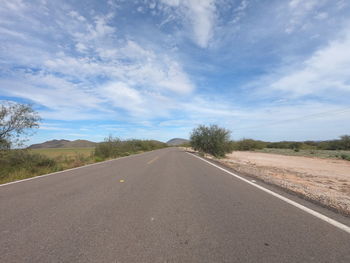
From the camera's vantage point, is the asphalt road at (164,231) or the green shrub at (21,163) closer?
the asphalt road at (164,231)

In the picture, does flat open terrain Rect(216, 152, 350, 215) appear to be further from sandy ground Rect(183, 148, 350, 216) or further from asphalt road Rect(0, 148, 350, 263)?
asphalt road Rect(0, 148, 350, 263)

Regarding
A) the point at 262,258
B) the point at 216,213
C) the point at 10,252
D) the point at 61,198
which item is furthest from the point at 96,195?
the point at 262,258

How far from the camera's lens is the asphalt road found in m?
2.43

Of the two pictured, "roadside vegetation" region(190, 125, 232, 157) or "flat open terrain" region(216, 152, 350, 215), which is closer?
"flat open terrain" region(216, 152, 350, 215)

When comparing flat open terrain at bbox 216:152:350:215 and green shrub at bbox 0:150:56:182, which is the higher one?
green shrub at bbox 0:150:56:182

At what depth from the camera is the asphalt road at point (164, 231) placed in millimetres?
2426

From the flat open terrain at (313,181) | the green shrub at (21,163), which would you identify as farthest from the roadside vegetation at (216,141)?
the green shrub at (21,163)

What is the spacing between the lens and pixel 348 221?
3.46 metres

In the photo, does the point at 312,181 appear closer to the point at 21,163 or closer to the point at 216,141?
the point at 21,163

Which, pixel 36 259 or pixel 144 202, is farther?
pixel 144 202

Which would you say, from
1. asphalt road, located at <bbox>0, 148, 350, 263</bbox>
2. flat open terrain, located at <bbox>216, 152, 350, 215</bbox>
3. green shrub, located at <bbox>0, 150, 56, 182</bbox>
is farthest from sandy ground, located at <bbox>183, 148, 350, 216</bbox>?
green shrub, located at <bbox>0, 150, 56, 182</bbox>

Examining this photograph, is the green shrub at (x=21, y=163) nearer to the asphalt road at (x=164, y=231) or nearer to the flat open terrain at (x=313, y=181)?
the asphalt road at (x=164, y=231)

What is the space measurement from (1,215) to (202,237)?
166 inches

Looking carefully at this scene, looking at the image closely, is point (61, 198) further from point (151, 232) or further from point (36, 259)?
point (151, 232)
